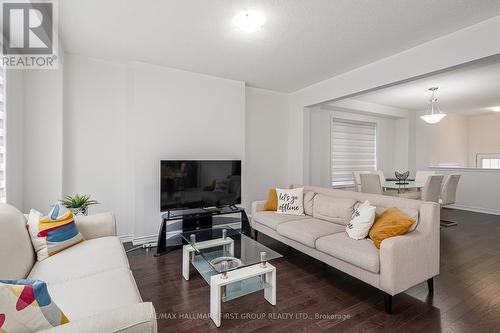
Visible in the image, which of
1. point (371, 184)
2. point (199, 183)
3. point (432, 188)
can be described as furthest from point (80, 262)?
point (432, 188)

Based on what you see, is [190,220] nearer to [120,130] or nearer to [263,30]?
[120,130]

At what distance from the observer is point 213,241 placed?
2604 mm

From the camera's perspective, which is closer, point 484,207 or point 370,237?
point 370,237

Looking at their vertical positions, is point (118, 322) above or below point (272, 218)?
above

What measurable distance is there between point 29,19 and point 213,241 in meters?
2.68

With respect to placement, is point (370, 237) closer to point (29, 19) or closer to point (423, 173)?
point (29, 19)

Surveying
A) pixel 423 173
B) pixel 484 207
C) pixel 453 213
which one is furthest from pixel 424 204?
pixel 484 207

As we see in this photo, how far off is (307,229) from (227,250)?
0.90m

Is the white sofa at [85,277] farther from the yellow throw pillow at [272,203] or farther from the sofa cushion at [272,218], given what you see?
the yellow throw pillow at [272,203]

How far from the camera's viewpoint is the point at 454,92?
15.3 feet

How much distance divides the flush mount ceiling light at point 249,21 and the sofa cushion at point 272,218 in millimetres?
2192

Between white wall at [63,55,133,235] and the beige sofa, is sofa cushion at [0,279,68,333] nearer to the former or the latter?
the beige sofa

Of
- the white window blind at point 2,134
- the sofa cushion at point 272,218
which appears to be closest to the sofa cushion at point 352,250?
the sofa cushion at point 272,218

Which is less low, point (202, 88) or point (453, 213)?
point (202, 88)
